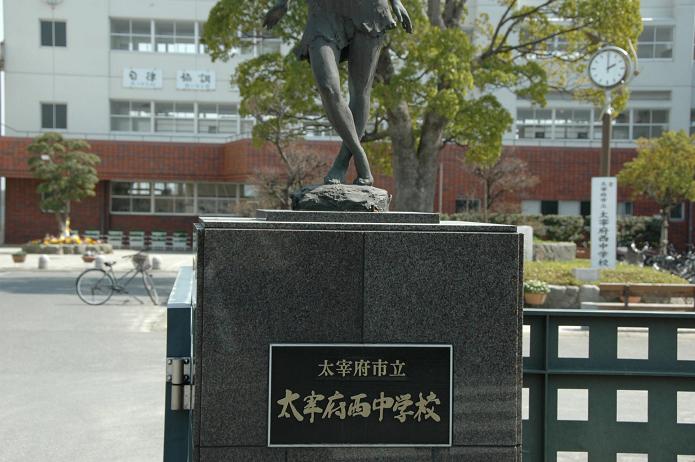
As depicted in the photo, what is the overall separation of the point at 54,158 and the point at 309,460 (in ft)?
99.7

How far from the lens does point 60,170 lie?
29.9m

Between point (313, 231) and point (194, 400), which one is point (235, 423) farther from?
point (313, 231)

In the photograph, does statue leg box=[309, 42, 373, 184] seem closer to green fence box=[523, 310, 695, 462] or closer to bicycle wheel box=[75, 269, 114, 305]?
green fence box=[523, 310, 695, 462]

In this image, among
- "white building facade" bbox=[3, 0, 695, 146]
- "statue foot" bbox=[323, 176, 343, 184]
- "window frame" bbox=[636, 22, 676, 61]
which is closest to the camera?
"statue foot" bbox=[323, 176, 343, 184]

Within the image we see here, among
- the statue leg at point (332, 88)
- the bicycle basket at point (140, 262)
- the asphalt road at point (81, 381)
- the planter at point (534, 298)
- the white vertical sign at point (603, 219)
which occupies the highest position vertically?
the statue leg at point (332, 88)

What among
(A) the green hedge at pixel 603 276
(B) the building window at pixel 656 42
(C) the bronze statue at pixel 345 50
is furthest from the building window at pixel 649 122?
(C) the bronze statue at pixel 345 50

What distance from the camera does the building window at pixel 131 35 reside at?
1388 inches

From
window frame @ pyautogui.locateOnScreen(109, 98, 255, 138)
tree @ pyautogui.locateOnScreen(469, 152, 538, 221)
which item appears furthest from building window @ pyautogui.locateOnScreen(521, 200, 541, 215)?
window frame @ pyautogui.locateOnScreen(109, 98, 255, 138)

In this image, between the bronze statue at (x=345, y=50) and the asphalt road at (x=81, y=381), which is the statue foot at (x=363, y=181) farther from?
the asphalt road at (x=81, y=381)

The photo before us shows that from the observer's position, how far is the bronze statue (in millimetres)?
4523

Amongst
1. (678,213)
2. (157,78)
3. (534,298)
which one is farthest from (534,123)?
(534,298)

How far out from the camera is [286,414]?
3.70 meters

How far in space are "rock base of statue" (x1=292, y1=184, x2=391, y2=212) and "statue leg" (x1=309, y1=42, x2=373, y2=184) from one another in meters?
0.34

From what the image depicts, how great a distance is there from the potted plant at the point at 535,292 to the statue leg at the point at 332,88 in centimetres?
969
